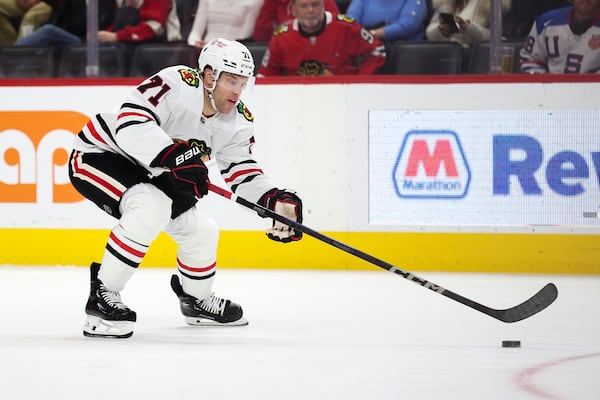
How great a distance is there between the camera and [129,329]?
351 centimetres

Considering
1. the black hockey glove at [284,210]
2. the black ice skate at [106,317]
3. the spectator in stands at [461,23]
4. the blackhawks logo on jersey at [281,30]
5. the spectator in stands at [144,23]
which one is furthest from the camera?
the spectator in stands at [144,23]

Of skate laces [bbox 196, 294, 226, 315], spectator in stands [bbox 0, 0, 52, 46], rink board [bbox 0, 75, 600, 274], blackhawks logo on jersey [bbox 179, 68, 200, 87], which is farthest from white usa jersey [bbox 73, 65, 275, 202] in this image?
spectator in stands [bbox 0, 0, 52, 46]

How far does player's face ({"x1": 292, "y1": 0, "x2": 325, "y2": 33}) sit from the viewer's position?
18.6 feet

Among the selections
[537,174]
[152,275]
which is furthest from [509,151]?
[152,275]

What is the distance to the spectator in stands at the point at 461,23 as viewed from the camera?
5504 millimetres

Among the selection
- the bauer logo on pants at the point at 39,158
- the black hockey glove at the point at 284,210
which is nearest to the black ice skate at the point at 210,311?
the black hockey glove at the point at 284,210

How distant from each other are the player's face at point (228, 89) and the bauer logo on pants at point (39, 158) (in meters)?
2.21

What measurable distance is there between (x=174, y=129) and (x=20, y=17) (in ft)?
9.30

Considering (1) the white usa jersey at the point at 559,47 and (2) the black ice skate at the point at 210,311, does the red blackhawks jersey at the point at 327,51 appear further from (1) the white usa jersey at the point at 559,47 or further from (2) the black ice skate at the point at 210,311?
(2) the black ice skate at the point at 210,311

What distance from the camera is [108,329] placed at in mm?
3504

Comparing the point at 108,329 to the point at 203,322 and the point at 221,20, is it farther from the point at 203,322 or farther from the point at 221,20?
the point at 221,20

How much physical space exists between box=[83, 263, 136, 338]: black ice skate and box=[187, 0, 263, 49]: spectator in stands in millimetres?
2553

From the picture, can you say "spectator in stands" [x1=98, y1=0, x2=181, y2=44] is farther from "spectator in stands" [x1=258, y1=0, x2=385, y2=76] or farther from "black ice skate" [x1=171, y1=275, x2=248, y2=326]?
"black ice skate" [x1=171, y1=275, x2=248, y2=326]

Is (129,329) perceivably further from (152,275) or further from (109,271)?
(152,275)
